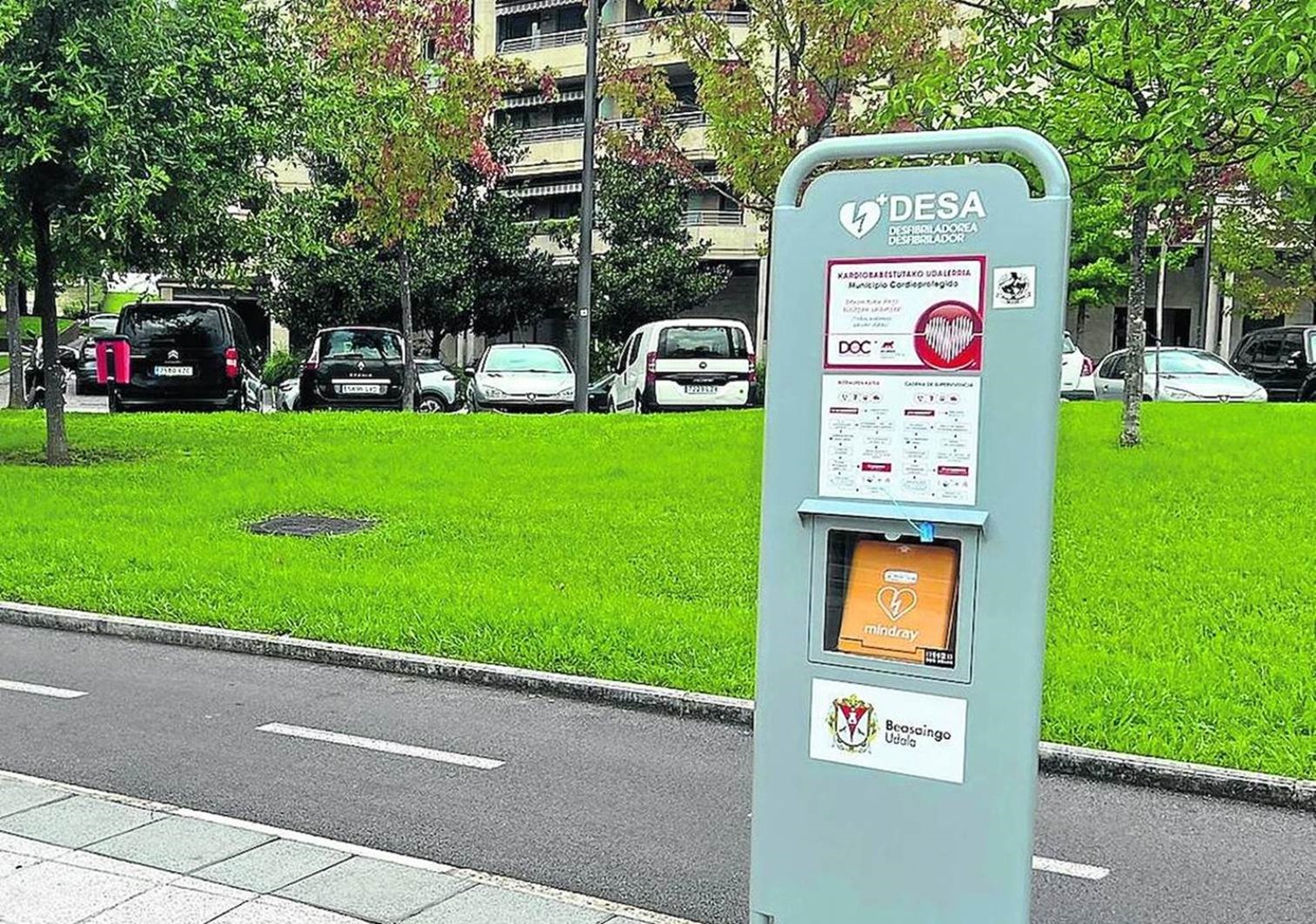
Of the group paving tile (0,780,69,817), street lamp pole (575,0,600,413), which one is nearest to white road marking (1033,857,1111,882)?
paving tile (0,780,69,817)

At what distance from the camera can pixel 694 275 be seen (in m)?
39.4

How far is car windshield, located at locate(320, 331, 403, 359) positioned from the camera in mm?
22469

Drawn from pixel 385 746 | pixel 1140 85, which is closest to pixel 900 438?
pixel 385 746

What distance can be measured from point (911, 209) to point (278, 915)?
8.72 ft

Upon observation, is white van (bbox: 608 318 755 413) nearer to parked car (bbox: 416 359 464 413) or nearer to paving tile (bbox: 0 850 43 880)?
parked car (bbox: 416 359 464 413)

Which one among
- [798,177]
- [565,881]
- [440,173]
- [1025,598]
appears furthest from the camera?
[440,173]

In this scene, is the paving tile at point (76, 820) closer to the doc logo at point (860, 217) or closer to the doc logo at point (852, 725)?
the doc logo at point (852, 725)

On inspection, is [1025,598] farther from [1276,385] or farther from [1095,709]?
[1276,385]

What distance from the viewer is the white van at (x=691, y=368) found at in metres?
20.3

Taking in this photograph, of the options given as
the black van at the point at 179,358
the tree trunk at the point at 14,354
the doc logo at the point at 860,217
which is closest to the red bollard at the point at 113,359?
the black van at the point at 179,358

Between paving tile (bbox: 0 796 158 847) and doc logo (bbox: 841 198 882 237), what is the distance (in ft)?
10.8

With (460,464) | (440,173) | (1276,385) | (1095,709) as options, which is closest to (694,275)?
(440,173)

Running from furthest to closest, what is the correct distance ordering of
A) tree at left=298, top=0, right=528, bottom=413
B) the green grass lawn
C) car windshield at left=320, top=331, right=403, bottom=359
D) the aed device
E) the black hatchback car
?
1. tree at left=298, top=0, right=528, bottom=413
2. car windshield at left=320, top=331, right=403, bottom=359
3. the black hatchback car
4. the green grass lawn
5. the aed device

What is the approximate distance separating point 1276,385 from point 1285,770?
23.3 metres
